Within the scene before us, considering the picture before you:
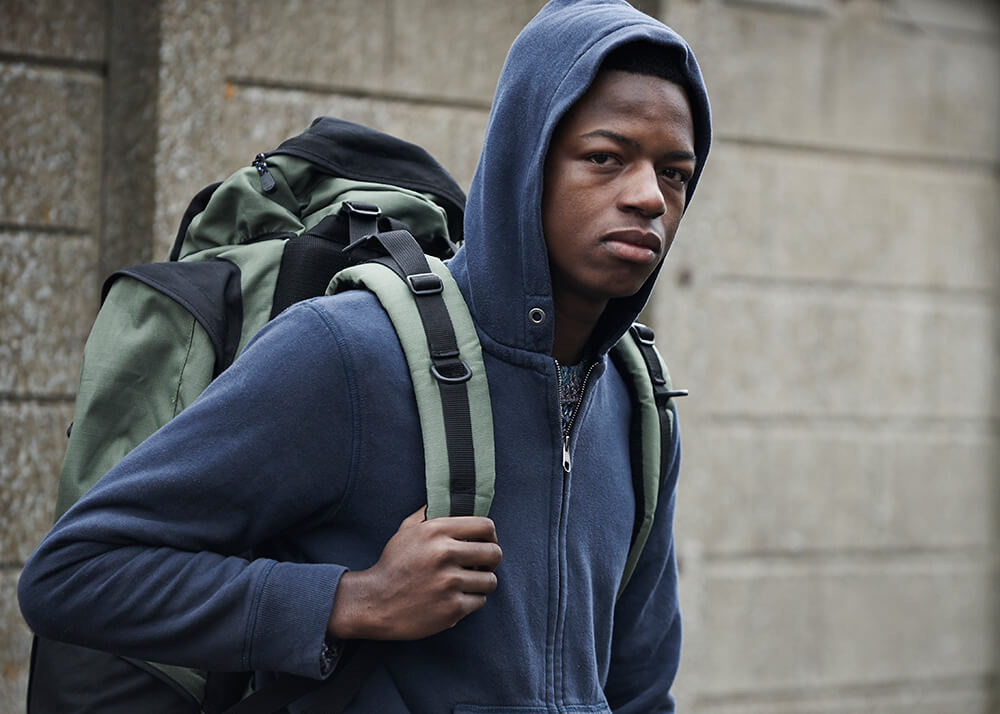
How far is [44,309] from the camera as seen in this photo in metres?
3.53

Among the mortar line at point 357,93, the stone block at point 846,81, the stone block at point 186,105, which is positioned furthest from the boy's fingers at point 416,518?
the stone block at point 846,81

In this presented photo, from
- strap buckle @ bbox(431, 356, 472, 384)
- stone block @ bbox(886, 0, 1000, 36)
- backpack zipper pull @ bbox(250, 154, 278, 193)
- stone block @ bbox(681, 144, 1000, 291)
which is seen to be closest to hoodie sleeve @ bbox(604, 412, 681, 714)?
strap buckle @ bbox(431, 356, 472, 384)

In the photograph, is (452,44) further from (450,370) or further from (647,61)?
(450,370)

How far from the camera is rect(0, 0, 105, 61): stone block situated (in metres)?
3.45

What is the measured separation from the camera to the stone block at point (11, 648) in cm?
349

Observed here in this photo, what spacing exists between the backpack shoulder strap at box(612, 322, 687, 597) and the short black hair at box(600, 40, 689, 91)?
50cm

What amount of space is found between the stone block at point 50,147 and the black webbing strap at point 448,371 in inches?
81.0

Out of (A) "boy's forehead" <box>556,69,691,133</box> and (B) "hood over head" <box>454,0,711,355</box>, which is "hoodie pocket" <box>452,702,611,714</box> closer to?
(B) "hood over head" <box>454,0,711,355</box>

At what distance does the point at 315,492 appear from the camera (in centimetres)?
→ 166

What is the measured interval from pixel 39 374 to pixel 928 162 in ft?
11.4

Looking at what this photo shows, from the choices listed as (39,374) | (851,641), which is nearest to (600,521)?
(39,374)

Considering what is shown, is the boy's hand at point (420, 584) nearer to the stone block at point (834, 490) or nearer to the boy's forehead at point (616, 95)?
the boy's forehead at point (616, 95)

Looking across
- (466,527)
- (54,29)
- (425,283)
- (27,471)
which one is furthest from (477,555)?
(54,29)

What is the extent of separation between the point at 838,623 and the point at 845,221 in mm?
1575
